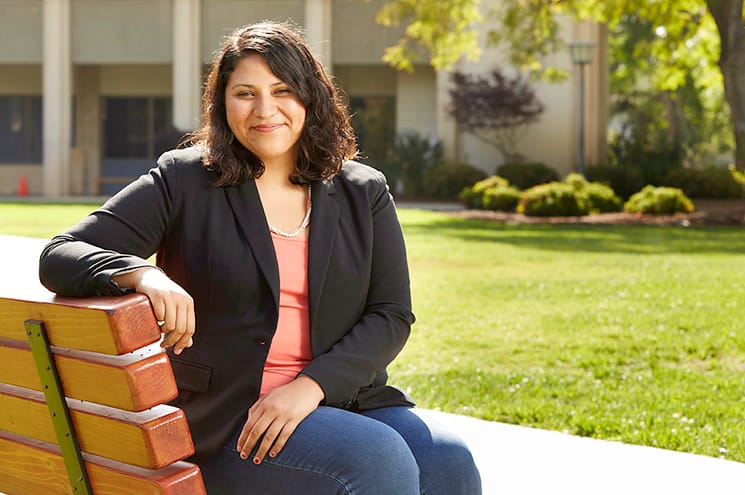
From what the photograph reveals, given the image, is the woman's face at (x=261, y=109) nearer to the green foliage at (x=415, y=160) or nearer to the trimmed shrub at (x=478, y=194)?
the trimmed shrub at (x=478, y=194)

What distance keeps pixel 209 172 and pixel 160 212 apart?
0.20m

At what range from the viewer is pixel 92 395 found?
219 cm

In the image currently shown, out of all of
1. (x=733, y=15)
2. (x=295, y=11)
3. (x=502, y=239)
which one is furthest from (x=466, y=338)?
(x=295, y=11)

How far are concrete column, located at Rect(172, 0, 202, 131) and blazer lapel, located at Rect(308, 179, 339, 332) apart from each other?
3128 centimetres

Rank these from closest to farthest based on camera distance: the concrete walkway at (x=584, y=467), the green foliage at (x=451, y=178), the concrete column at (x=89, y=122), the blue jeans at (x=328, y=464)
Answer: the blue jeans at (x=328, y=464), the concrete walkway at (x=584, y=467), the green foliage at (x=451, y=178), the concrete column at (x=89, y=122)

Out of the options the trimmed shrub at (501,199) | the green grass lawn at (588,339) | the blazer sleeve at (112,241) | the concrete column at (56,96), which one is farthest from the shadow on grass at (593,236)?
the concrete column at (56,96)

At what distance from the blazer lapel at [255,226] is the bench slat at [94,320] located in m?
0.60

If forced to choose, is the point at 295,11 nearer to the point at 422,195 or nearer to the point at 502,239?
the point at 422,195

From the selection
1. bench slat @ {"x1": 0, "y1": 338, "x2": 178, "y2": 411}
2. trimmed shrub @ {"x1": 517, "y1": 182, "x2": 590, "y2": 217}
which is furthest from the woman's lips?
trimmed shrub @ {"x1": 517, "y1": 182, "x2": 590, "y2": 217}

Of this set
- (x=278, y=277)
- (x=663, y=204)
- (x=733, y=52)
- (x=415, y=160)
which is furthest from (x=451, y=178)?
(x=278, y=277)

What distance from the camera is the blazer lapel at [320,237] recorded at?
2822 millimetres

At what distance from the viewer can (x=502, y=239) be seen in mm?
17828

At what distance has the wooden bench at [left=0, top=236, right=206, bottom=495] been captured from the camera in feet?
6.81

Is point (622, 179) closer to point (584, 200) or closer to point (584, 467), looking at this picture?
point (584, 200)
